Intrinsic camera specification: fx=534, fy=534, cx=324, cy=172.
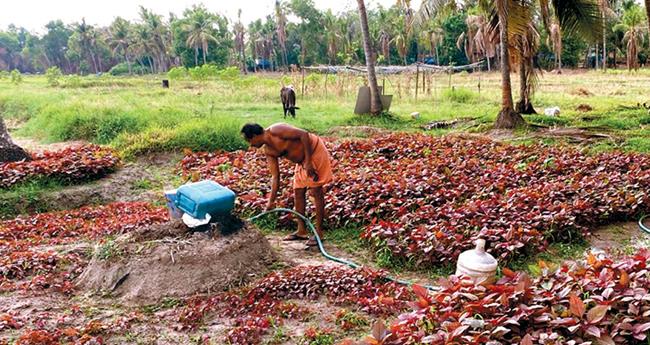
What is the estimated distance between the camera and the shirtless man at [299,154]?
5.11 metres

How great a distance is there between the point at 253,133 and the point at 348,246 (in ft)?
5.32

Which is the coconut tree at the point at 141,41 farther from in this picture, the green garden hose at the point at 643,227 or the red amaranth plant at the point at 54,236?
the green garden hose at the point at 643,227

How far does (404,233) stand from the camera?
5301mm

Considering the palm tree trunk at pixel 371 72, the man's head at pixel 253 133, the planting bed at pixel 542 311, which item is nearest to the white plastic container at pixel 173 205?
the man's head at pixel 253 133

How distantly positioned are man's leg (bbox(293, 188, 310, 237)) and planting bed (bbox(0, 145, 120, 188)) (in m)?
4.36

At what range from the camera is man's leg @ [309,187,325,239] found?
5559 mm

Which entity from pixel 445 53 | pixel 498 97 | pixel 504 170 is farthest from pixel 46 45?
pixel 504 170

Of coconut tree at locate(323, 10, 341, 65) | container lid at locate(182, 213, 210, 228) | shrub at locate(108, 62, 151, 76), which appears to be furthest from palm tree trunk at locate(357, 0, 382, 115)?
shrub at locate(108, 62, 151, 76)

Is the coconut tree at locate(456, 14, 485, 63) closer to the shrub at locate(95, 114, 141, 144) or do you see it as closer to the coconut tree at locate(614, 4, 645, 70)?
the coconut tree at locate(614, 4, 645, 70)

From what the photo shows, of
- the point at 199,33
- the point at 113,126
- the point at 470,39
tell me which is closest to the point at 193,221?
the point at 113,126

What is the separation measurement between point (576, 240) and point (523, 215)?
55 centimetres

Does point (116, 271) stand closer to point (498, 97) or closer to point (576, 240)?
point (576, 240)

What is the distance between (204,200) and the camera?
459 cm

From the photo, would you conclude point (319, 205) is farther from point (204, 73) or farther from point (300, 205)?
point (204, 73)
